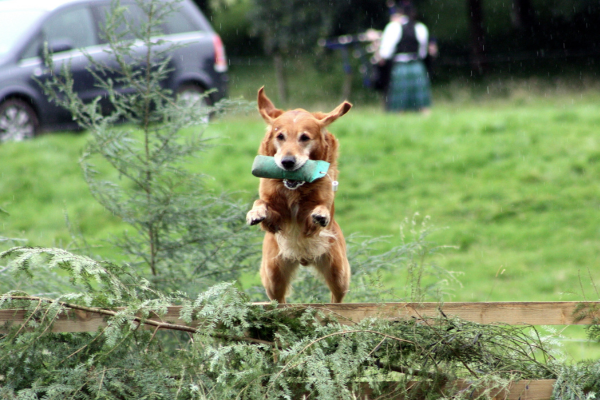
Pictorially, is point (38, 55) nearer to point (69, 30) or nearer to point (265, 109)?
point (69, 30)

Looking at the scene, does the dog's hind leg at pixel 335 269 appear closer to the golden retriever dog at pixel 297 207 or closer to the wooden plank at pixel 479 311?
the golden retriever dog at pixel 297 207

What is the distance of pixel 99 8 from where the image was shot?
12109 mm

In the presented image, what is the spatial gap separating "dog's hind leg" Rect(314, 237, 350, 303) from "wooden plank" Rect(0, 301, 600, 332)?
1.09 meters

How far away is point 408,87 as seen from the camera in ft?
45.8

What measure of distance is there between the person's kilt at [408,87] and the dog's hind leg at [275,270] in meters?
9.66

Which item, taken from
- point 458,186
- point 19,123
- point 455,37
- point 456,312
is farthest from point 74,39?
point 455,37

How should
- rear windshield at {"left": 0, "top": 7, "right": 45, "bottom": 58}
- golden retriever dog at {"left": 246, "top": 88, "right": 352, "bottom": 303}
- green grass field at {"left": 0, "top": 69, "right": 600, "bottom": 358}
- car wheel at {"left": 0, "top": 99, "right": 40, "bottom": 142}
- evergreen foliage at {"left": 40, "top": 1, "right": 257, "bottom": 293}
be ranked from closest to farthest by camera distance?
golden retriever dog at {"left": 246, "top": 88, "right": 352, "bottom": 303} < evergreen foliage at {"left": 40, "top": 1, "right": 257, "bottom": 293} < green grass field at {"left": 0, "top": 69, "right": 600, "bottom": 358} < rear windshield at {"left": 0, "top": 7, "right": 45, "bottom": 58} < car wheel at {"left": 0, "top": 99, "right": 40, "bottom": 142}

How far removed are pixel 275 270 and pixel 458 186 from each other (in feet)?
23.6

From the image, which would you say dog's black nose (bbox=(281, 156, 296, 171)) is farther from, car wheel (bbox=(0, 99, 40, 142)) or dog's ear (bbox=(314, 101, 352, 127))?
car wheel (bbox=(0, 99, 40, 142))

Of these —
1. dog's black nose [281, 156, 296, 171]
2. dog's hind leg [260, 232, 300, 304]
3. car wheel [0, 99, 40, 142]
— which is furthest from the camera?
car wheel [0, 99, 40, 142]

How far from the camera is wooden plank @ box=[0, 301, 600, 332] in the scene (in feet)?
11.7

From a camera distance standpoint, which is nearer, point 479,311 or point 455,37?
point 479,311

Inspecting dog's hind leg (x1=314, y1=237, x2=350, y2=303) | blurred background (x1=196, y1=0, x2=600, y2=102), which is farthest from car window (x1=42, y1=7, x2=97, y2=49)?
blurred background (x1=196, y1=0, x2=600, y2=102)

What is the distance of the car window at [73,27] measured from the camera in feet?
38.3
